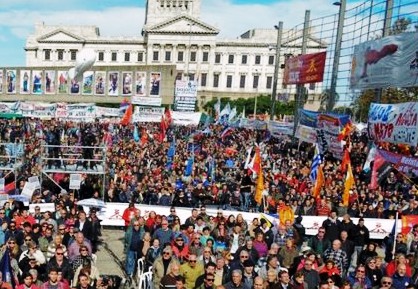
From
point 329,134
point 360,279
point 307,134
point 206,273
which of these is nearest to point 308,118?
point 307,134

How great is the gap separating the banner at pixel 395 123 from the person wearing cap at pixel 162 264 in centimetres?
794

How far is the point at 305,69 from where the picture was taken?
93.5 feet

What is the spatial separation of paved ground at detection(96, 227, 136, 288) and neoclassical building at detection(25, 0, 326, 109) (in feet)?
305

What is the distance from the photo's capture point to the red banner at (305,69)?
87.7 feet

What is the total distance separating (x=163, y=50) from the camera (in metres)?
110

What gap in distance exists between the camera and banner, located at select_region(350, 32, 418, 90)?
1831cm

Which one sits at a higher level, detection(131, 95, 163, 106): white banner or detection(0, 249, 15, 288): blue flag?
detection(131, 95, 163, 106): white banner

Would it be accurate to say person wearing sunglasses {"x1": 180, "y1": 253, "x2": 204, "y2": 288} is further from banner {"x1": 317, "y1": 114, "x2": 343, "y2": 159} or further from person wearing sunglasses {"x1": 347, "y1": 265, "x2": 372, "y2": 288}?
banner {"x1": 317, "y1": 114, "x2": 343, "y2": 159}

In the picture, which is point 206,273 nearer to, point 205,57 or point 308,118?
point 308,118

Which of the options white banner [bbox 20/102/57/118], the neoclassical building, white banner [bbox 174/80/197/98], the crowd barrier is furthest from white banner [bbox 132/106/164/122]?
the neoclassical building

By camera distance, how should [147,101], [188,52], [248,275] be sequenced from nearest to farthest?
1. [248,275]
2. [147,101]
3. [188,52]

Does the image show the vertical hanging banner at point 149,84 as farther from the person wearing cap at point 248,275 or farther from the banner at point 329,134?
the person wearing cap at point 248,275

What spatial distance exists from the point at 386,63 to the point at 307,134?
13.9ft

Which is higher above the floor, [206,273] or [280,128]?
[280,128]
